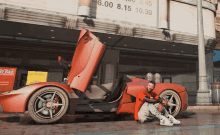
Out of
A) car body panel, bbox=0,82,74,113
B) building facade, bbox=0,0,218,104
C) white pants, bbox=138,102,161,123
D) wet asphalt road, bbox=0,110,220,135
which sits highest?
building facade, bbox=0,0,218,104

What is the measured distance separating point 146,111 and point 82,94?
4.49ft

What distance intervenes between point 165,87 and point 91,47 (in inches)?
74.0

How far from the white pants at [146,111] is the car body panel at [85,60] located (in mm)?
1230

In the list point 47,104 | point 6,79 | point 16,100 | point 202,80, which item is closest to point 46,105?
point 47,104

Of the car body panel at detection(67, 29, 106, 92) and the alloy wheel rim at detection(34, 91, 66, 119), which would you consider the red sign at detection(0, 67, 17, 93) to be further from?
the car body panel at detection(67, 29, 106, 92)

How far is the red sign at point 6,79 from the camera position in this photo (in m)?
5.78

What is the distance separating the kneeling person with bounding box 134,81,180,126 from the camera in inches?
104

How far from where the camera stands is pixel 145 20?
9.14m

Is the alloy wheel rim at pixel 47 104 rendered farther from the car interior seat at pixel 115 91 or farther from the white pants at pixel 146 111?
the white pants at pixel 146 111

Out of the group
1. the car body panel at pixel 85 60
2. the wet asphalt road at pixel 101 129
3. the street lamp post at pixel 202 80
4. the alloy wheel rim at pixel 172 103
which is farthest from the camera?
the street lamp post at pixel 202 80

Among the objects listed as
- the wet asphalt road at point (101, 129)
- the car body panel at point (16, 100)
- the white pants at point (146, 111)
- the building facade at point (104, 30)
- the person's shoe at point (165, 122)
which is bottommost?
the wet asphalt road at point (101, 129)

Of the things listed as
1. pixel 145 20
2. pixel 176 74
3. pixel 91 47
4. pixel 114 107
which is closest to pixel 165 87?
pixel 114 107

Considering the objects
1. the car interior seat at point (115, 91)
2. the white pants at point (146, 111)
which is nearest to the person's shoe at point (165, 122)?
the white pants at point (146, 111)

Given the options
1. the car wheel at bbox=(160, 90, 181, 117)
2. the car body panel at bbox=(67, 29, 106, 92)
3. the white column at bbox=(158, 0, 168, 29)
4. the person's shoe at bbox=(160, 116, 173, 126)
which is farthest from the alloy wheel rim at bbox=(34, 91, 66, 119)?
the white column at bbox=(158, 0, 168, 29)
